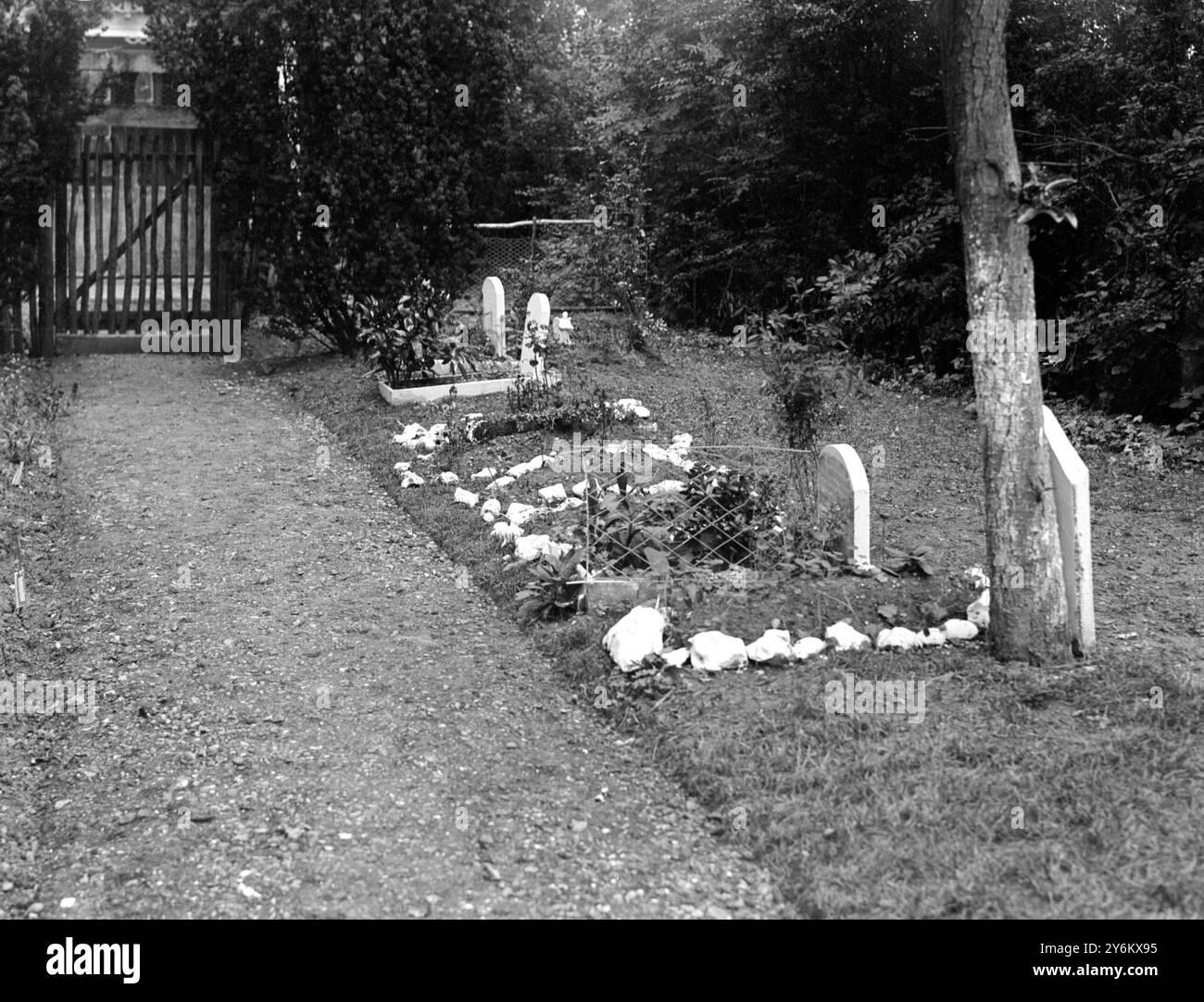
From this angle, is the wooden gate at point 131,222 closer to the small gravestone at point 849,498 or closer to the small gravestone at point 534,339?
the small gravestone at point 534,339

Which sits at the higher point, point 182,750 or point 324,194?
point 324,194

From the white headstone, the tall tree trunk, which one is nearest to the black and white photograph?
the tall tree trunk

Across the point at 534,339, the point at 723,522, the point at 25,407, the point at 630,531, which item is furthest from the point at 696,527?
the point at 25,407

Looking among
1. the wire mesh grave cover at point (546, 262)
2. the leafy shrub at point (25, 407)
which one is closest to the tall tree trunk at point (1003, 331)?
the leafy shrub at point (25, 407)

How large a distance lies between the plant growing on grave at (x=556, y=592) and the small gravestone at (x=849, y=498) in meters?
1.33

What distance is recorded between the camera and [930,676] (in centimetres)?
517

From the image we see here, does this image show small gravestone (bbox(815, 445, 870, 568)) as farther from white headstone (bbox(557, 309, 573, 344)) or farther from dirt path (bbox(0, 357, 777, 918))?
white headstone (bbox(557, 309, 573, 344))

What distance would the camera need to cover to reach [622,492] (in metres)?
6.68

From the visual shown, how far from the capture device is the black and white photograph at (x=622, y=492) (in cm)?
401

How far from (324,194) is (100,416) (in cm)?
331

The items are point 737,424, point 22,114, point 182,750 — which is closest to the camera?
point 182,750

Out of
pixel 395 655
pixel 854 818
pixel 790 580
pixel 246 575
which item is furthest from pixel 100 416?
pixel 854 818

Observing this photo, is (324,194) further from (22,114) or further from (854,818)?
(854,818)

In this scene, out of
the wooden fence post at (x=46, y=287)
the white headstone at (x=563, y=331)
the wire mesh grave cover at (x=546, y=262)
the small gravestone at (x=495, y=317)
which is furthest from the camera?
the wire mesh grave cover at (x=546, y=262)
